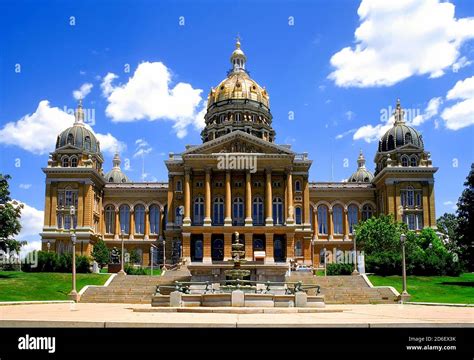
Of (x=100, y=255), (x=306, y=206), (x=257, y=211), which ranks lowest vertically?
(x=100, y=255)

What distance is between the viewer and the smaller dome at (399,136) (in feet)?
302

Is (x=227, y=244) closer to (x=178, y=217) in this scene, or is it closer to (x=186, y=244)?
(x=186, y=244)

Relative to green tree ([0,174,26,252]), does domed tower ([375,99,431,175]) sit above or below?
above

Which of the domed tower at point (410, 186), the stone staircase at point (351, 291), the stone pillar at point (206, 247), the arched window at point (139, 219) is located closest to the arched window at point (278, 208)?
the stone pillar at point (206, 247)

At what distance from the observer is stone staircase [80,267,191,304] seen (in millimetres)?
49094

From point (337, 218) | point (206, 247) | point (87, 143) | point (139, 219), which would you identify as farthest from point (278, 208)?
point (87, 143)

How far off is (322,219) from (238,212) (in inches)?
726

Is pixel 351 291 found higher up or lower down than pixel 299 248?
lower down

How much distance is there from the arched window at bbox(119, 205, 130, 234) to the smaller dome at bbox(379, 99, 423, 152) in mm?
41544

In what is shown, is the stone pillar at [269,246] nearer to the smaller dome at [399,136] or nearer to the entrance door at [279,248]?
the entrance door at [279,248]

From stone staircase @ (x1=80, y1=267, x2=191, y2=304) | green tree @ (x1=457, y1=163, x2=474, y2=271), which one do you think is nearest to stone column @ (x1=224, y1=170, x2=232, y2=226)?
stone staircase @ (x1=80, y1=267, x2=191, y2=304)

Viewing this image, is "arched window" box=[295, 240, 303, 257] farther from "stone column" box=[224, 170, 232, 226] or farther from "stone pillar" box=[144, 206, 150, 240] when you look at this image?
"stone pillar" box=[144, 206, 150, 240]

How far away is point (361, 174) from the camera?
115m

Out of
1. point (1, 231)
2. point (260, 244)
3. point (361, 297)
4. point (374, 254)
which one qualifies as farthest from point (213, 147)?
point (361, 297)
